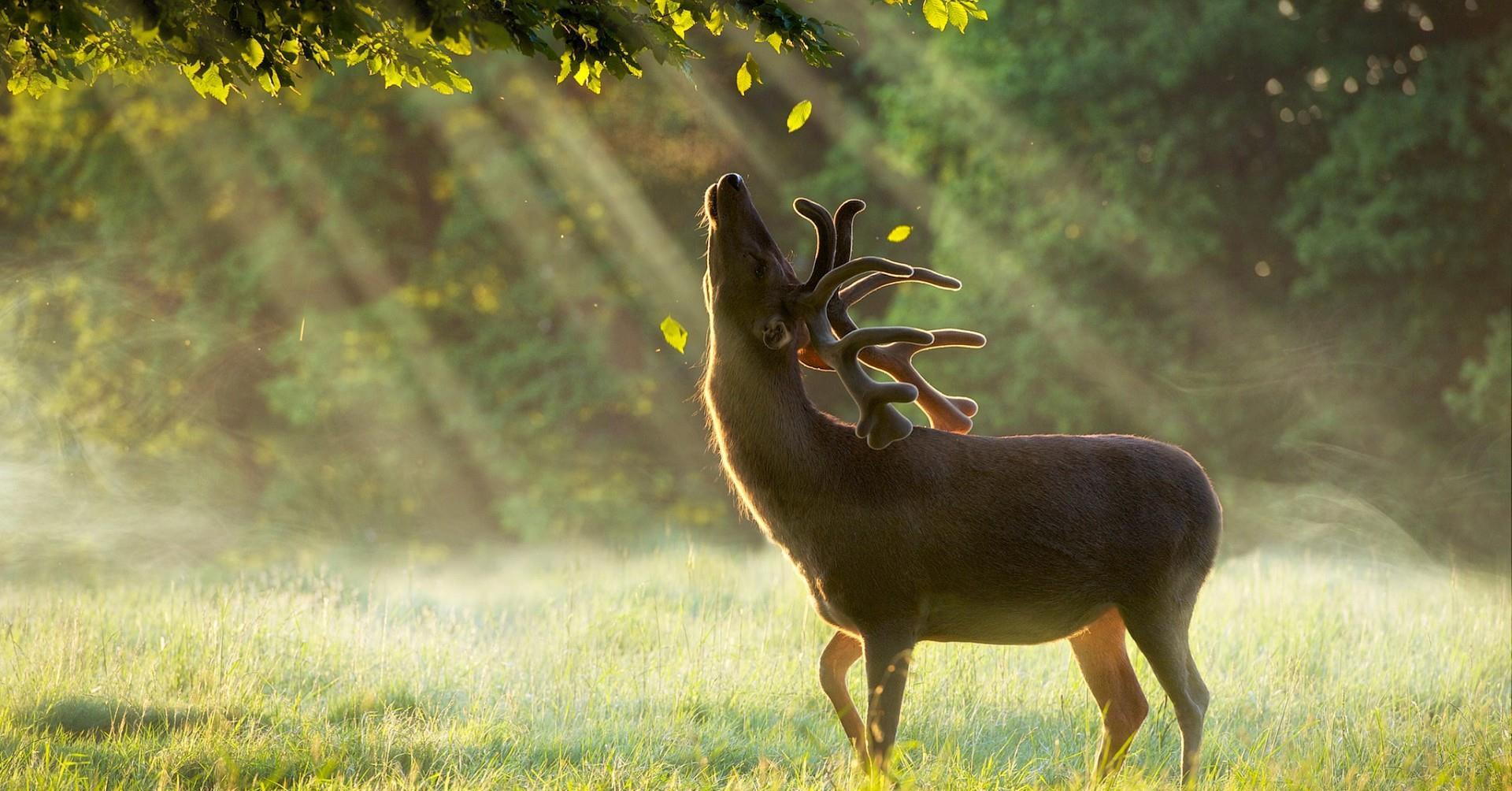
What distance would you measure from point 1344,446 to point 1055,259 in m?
4.29

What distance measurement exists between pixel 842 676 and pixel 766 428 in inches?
42.4

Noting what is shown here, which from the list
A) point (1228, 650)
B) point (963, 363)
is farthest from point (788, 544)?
point (963, 363)

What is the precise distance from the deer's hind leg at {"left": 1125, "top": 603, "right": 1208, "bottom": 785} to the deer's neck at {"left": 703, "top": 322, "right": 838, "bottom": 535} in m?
1.35

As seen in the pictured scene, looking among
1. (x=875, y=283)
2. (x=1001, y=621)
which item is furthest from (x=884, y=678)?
(x=875, y=283)

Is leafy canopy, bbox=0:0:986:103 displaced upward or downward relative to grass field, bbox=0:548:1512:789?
upward

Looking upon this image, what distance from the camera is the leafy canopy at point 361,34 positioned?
4.67 m

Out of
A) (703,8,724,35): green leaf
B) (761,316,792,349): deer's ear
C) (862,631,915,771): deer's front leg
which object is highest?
(703,8,724,35): green leaf

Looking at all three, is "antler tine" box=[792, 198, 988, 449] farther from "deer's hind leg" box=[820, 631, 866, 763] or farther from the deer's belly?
"deer's hind leg" box=[820, 631, 866, 763]

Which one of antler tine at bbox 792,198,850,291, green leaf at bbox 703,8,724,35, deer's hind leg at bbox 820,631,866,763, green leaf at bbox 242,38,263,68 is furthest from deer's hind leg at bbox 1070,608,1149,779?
green leaf at bbox 242,38,263,68

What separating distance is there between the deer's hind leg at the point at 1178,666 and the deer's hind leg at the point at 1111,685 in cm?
25

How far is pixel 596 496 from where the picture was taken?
22078 mm

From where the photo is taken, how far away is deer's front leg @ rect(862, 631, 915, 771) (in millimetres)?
5070

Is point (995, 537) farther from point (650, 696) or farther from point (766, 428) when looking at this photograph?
point (650, 696)

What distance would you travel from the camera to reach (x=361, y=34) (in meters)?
5.43
